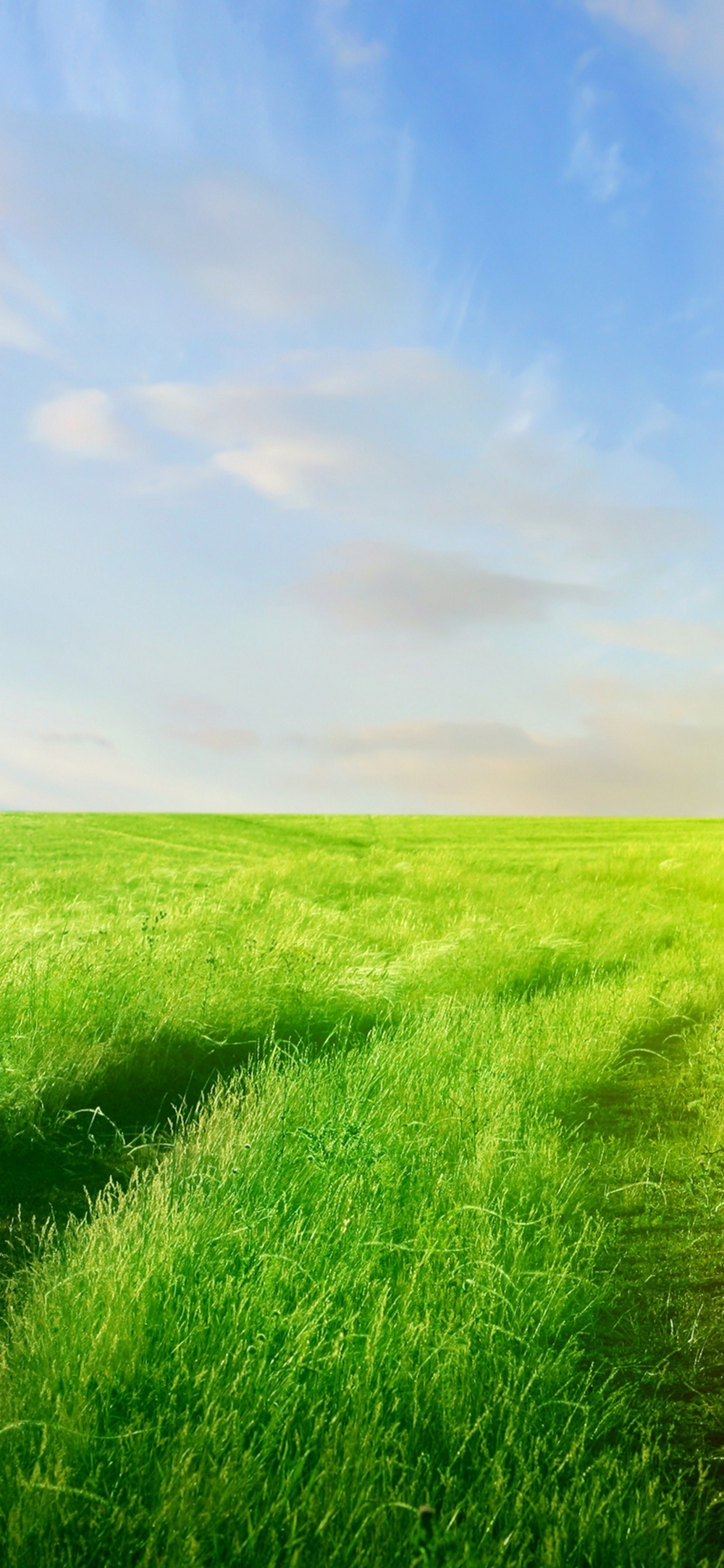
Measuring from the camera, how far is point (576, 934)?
12930mm

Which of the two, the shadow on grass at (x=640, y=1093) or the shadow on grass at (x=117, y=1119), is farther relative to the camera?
the shadow on grass at (x=640, y=1093)

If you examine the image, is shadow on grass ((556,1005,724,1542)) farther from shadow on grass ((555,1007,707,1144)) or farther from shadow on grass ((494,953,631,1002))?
shadow on grass ((494,953,631,1002))

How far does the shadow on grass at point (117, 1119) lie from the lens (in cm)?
559

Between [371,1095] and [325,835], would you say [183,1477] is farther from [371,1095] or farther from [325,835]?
[325,835]

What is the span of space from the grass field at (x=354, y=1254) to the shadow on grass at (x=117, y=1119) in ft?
0.10

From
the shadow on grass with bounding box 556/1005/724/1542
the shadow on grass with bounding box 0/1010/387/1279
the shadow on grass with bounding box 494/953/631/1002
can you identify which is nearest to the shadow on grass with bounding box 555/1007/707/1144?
the shadow on grass with bounding box 556/1005/724/1542

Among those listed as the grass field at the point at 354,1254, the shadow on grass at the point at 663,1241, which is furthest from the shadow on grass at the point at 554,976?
the shadow on grass at the point at 663,1241

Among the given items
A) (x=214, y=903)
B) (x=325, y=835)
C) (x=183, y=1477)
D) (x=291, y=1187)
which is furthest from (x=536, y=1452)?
(x=325, y=835)

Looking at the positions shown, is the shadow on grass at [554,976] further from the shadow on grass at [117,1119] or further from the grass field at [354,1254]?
the shadow on grass at [117,1119]

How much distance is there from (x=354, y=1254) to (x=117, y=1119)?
3389 millimetres

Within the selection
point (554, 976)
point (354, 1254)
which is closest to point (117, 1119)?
point (354, 1254)

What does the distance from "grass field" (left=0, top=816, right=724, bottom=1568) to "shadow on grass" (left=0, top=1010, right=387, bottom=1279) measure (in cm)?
A: 3

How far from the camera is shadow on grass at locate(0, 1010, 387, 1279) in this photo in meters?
5.59

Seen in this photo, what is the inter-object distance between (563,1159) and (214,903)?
735 centimetres
